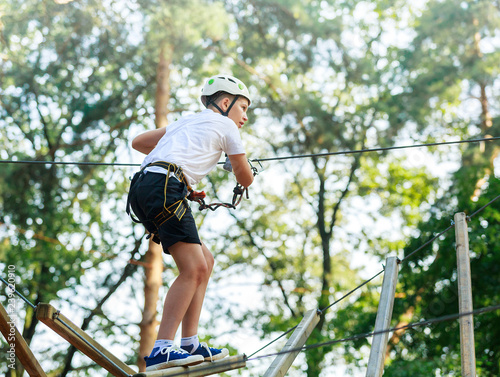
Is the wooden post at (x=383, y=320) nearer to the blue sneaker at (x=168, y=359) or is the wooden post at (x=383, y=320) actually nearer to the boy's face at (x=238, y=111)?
the blue sneaker at (x=168, y=359)

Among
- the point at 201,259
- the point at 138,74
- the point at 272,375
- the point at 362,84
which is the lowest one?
the point at 272,375

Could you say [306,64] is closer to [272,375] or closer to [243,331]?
[243,331]

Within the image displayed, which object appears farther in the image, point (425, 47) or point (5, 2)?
point (425, 47)

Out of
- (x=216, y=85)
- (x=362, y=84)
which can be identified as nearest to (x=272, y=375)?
(x=216, y=85)

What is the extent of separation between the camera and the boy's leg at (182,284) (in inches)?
109

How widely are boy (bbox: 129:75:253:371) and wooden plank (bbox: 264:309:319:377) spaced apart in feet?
0.98

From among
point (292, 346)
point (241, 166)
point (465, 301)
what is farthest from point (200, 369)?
point (465, 301)

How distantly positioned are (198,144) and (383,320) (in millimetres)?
1315

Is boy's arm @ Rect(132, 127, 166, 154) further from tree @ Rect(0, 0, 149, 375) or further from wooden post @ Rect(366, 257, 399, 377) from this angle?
tree @ Rect(0, 0, 149, 375)

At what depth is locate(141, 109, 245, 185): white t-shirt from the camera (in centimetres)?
296

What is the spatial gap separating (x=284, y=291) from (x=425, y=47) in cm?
631

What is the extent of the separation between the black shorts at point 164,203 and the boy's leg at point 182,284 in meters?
0.04

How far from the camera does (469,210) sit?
32.6ft

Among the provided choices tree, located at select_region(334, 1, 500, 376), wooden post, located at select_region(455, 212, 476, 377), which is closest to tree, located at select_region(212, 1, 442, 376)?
tree, located at select_region(334, 1, 500, 376)
